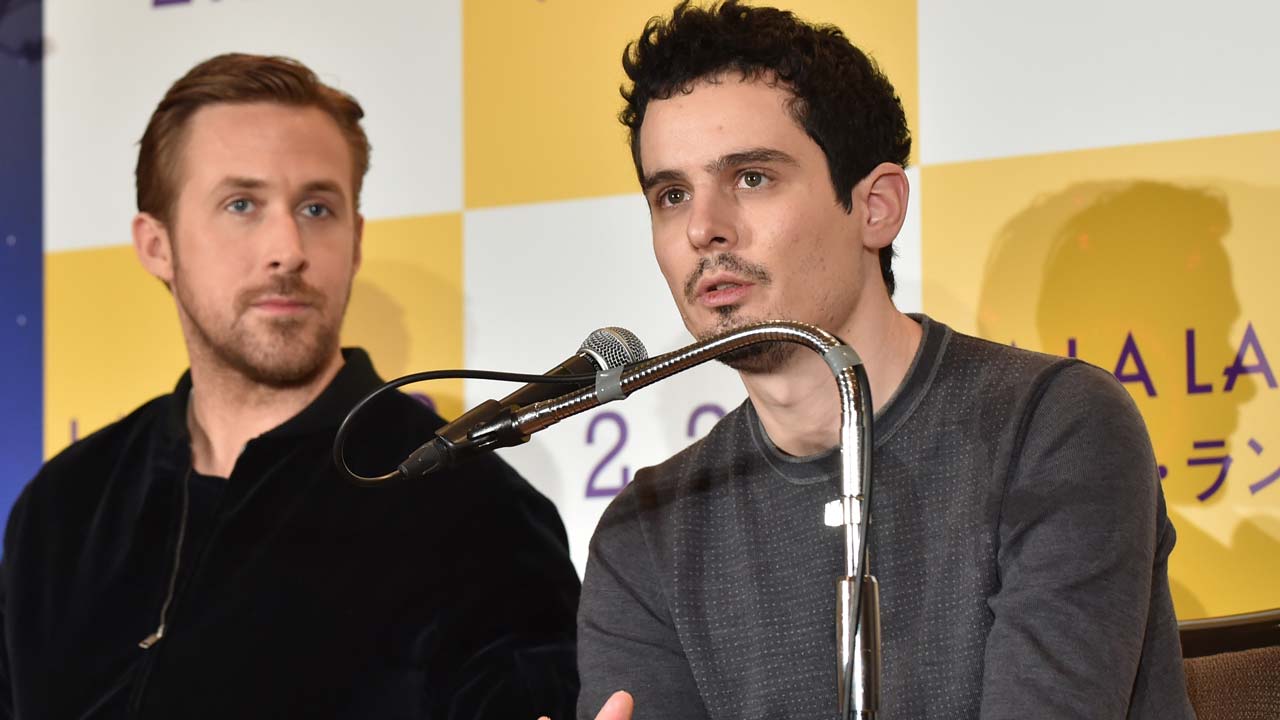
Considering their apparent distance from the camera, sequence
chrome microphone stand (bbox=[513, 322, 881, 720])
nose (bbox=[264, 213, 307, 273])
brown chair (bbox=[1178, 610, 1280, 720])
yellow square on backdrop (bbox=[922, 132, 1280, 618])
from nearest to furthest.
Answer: chrome microphone stand (bbox=[513, 322, 881, 720]) → brown chair (bbox=[1178, 610, 1280, 720]) → yellow square on backdrop (bbox=[922, 132, 1280, 618]) → nose (bbox=[264, 213, 307, 273])

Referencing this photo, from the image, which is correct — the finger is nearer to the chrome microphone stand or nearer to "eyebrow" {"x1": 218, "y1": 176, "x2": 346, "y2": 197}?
the chrome microphone stand

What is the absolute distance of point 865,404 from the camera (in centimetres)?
124

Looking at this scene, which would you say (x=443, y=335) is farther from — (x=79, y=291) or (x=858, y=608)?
(x=858, y=608)

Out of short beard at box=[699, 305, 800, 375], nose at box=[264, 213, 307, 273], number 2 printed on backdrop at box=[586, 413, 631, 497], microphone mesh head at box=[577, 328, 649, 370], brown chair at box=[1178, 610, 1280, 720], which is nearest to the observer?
microphone mesh head at box=[577, 328, 649, 370]

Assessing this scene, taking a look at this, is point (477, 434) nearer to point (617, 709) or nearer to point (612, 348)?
point (612, 348)

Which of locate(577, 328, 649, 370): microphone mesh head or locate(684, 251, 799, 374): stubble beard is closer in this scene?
locate(577, 328, 649, 370): microphone mesh head

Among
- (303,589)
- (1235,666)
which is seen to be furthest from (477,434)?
(303,589)

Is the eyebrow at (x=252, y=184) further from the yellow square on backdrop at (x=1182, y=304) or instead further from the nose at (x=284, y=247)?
the yellow square on backdrop at (x=1182, y=304)

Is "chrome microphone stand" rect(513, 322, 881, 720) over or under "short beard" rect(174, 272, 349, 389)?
under

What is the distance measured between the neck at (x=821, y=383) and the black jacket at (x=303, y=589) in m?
0.63

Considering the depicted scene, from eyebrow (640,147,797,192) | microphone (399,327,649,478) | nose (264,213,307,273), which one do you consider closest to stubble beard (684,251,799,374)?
eyebrow (640,147,797,192)

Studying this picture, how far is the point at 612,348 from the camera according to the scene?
4.71ft

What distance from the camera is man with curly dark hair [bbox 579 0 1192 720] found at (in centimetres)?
164

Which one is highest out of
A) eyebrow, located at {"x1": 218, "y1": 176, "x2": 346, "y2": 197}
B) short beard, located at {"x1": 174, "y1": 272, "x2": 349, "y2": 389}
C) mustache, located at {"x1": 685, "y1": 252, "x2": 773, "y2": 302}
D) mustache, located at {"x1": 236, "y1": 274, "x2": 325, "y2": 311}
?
eyebrow, located at {"x1": 218, "y1": 176, "x2": 346, "y2": 197}
